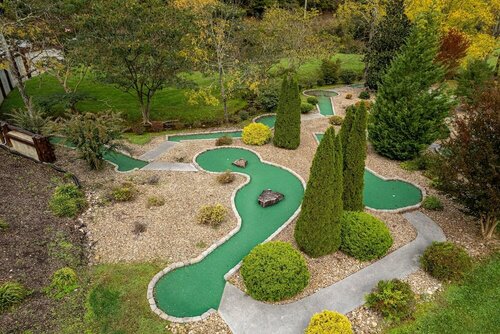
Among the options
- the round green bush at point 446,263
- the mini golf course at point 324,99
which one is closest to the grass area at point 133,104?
the mini golf course at point 324,99

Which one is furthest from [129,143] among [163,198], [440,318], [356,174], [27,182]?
[440,318]

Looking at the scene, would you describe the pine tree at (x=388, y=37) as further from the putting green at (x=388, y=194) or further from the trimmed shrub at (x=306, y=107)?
the putting green at (x=388, y=194)

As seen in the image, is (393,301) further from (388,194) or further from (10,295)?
(10,295)

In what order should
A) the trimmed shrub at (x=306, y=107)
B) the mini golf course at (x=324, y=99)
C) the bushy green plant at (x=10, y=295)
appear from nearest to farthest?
the bushy green plant at (x=10, y=295) < the trimmed shrub at (x=306, y=107) < the mini golf course at (x=324, y=99)

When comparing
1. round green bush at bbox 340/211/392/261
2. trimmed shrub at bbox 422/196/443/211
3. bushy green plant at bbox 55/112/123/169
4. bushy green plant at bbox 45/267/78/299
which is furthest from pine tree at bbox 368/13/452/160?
bushy green plant at bbox 45/267/78/299

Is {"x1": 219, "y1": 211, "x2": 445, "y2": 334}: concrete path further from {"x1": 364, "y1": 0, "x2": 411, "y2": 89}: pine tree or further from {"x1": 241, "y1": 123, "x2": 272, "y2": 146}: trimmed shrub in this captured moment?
{"x1": 364, "y1": 0, "x2": 411, "y2": 89}: pine tree

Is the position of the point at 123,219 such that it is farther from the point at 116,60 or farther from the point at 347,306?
the point at 116,60
